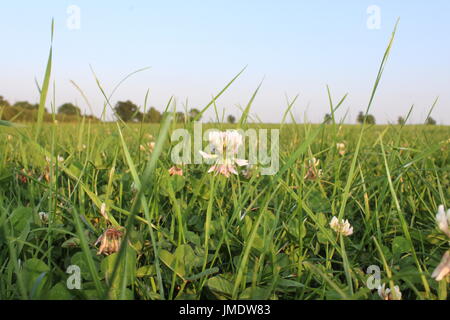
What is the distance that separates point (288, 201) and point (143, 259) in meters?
0.50

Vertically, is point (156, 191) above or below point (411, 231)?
above

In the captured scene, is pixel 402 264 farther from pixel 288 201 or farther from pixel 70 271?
pixel 70 271

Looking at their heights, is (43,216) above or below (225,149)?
below

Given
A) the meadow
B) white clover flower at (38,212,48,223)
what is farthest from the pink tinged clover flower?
white clover flower at (38,212,48,223)

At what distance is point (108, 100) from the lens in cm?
114

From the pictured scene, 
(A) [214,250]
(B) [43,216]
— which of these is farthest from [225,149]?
(B) [43,216]

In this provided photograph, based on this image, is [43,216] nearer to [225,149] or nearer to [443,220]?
[225,149]

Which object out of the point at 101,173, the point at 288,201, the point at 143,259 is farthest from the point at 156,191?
the point at 101,173

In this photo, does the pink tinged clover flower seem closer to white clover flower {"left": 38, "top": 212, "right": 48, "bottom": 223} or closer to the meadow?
the meadow

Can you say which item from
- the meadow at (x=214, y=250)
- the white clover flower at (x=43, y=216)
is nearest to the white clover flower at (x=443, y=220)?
the meadow at (x=214, y=250)

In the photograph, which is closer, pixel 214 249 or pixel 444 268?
pixel 444 268

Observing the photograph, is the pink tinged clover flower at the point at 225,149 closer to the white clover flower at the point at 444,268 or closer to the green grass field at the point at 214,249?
the green grass field at the point at 214,249
